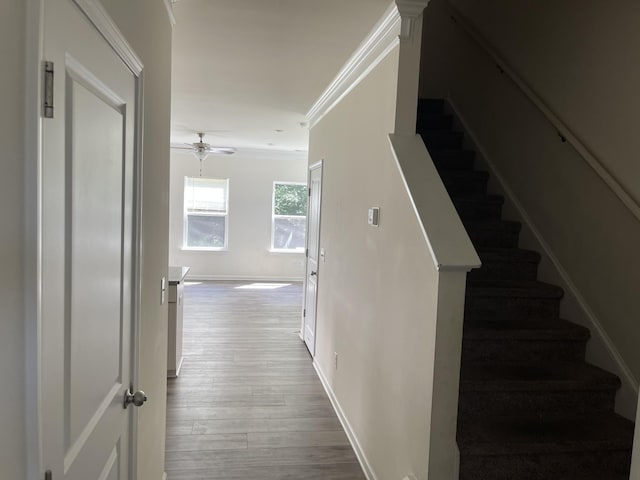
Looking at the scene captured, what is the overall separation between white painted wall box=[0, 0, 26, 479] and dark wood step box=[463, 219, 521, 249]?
296 cm

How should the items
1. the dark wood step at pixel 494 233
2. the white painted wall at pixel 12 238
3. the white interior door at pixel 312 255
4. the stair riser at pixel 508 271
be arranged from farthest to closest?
the white interior door at pixel 312 255, the dark wood step at pixel 494 233, the stair riser at pixel 508 271, the white painted wall at pixel 12 238

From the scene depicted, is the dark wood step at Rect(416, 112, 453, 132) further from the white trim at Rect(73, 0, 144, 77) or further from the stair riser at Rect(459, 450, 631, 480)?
the white trim at Rect(73, 0, 144, 77)

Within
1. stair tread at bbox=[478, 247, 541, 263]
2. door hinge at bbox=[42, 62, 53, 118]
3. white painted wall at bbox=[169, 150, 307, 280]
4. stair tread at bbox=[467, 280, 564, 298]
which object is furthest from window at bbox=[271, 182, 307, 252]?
door hinge at bbox=[42, 62, 53, 118]

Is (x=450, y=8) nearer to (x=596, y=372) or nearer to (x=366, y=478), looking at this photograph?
(x=596, y=372)

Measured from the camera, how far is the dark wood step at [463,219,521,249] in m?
3.25

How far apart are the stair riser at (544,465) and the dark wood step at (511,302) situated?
885mm

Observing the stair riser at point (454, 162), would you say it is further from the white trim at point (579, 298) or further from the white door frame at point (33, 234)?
the white door frame at point (33, 234)

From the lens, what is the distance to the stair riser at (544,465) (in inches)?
80.5

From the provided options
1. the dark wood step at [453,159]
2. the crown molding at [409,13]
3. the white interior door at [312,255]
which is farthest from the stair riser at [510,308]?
the white interior door at [312,255]

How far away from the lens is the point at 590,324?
2658 mm

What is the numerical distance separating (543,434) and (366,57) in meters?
2.39

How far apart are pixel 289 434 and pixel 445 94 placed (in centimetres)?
359

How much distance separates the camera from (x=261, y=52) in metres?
3.03

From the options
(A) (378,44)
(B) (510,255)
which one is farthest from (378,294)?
(A) (378,44)
